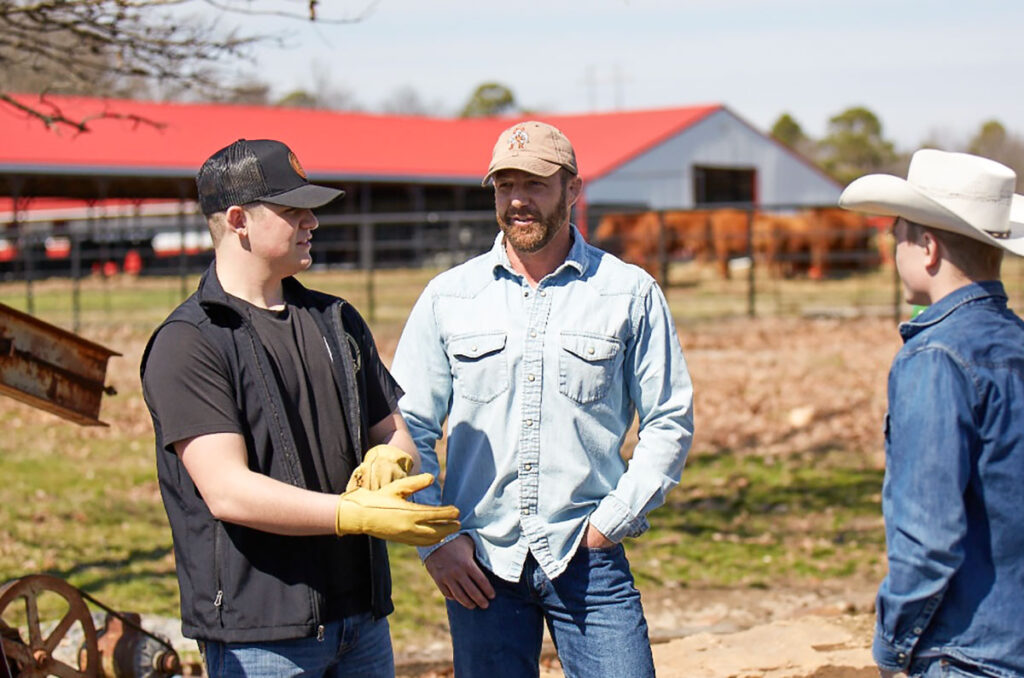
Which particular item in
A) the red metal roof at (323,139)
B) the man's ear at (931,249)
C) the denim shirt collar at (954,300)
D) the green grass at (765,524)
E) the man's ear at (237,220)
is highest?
the red metal roof at (323,139)

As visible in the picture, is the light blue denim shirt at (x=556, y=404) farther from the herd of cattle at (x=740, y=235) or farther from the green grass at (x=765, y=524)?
the herd of cattle at (x=740, y=235)

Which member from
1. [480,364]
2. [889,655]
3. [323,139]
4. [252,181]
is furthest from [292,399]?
[323,139]

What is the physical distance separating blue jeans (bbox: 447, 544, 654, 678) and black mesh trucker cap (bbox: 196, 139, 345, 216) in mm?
1104

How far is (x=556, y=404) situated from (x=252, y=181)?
97 centimetres

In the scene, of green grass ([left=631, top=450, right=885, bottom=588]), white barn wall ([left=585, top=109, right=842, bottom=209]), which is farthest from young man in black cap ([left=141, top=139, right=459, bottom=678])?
white barn wall ([left=585, top=109, right=842, bottom=209])

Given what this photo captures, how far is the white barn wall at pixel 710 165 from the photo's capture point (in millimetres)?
35531

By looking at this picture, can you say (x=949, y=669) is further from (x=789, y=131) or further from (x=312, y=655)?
(x=789, y=131)

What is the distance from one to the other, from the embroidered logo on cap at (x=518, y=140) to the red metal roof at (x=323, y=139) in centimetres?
2174

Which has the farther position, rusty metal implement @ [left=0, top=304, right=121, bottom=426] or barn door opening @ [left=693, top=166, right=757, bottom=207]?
barn door opening @ [left=693, top=166, right=757, bottom=207]

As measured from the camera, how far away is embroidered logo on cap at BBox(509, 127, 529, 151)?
312 cm

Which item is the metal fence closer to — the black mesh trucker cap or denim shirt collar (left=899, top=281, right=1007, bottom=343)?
the black mesh trucker cap

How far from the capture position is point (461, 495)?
3201 mm

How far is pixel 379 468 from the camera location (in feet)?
8.82

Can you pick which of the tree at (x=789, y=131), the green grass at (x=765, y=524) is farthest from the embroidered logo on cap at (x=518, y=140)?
the tree at (x=789, y=131)
